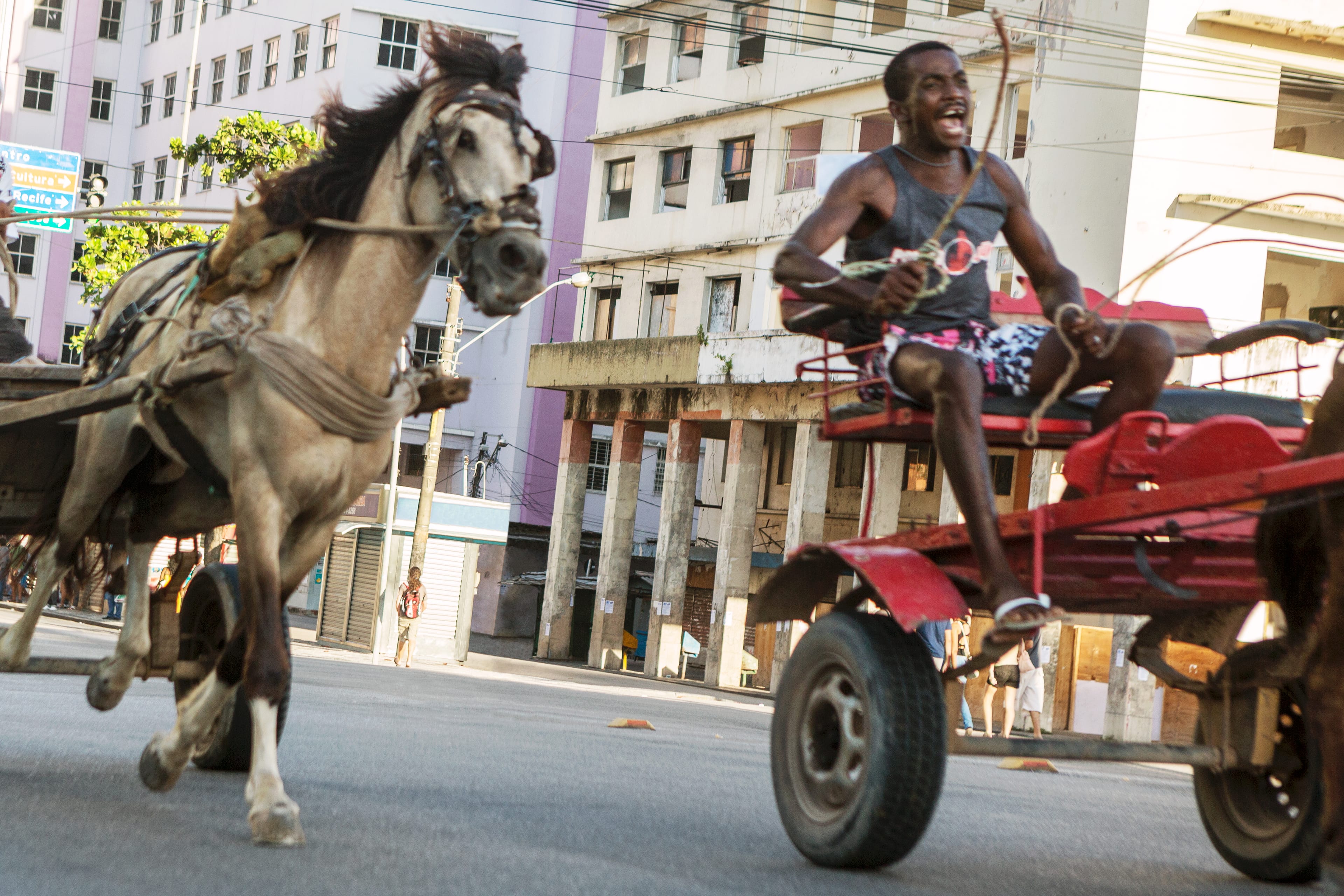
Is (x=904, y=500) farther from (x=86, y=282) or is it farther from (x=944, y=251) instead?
(x=944, y=251)

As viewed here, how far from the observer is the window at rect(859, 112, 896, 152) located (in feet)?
124

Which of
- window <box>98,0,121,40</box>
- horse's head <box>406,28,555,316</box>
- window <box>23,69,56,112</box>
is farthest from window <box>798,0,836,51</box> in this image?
window <box>23,69,56,112</box>

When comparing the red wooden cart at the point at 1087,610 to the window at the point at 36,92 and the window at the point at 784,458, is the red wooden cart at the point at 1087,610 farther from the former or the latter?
the window at the point at 36,92

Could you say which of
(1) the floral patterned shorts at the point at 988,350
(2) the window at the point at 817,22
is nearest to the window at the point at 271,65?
(2) the window at the point at 817,22

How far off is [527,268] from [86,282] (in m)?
28.9

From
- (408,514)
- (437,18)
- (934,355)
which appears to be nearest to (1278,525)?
(934,355)

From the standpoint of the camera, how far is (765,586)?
6.78 metres

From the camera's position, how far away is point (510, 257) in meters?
6.15

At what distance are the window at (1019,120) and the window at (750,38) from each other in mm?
8711

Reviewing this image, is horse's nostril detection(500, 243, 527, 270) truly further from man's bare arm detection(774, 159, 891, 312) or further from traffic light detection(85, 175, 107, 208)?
traffic light detection(85, 175, 107, 208)

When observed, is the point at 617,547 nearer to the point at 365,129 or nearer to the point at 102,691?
the point at 102,691

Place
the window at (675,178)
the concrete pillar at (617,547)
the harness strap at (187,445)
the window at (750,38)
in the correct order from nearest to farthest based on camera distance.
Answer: the harness strap at (187,445) → the window at (750,38) → the concrete pillar at (617,547) → the window at (675,178)

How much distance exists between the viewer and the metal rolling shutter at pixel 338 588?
3888 centimetres

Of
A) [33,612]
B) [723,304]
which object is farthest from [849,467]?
[33,612]
